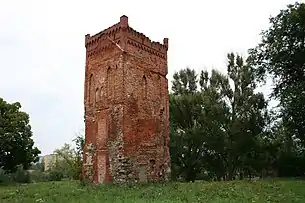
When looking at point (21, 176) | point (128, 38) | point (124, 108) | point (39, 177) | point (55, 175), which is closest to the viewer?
point (124, 108)

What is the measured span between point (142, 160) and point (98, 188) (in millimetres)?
4057

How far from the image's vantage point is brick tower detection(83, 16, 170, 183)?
75.4ft

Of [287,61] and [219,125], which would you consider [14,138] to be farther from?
[287,61]

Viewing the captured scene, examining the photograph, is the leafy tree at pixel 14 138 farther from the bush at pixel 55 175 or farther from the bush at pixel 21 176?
the bush at pixel 55 175

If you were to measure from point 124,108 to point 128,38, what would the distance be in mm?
4490

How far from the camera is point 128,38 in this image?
2408cm

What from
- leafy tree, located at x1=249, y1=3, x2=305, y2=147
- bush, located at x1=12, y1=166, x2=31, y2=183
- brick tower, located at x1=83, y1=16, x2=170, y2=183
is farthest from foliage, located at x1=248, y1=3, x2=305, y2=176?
bush, located at x1=12, y1=166, x2=31, y2=183

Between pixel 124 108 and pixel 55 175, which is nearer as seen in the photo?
pixel 124 108

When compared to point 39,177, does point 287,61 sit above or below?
above

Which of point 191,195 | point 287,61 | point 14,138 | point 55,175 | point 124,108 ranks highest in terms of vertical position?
point 287,61

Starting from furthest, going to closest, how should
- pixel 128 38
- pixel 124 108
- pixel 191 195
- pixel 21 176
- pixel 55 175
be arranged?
pixel 55 175 < pixel 21 176 < pixel 128 38 < pixel 124 108 < pixel 191 195

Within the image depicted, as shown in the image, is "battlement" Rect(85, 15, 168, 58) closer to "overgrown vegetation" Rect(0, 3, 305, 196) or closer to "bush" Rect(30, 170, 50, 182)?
"overgrown vegetation" Rect(0, 3, 305, 196)

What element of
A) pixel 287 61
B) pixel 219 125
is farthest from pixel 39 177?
pixel 287 61

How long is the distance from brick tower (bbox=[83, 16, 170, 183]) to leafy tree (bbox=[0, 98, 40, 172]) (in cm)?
1325
